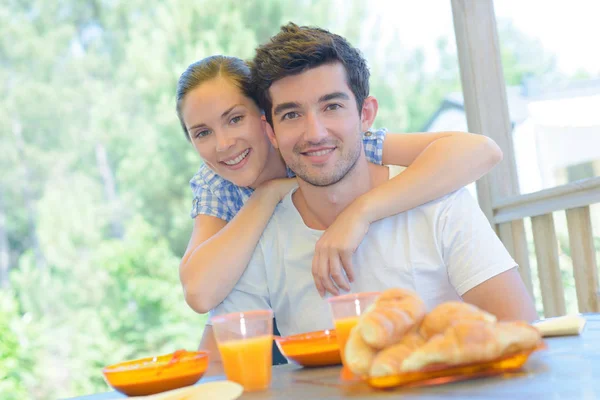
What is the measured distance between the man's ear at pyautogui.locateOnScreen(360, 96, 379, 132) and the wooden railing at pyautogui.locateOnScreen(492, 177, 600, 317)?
2.29ft

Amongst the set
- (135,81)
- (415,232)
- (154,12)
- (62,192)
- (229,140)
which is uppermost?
(154,12)

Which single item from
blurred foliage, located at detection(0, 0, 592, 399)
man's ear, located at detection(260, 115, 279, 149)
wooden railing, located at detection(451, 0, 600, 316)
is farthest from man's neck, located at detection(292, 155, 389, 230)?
blurred foliage, located at detection(0, 0, 592, 399)

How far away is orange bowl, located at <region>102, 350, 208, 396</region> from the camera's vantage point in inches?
40.9

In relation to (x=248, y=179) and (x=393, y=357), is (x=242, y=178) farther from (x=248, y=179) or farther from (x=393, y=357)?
(x=393, y=357)

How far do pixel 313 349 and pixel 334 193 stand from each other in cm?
64

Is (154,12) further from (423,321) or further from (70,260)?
(423,321)

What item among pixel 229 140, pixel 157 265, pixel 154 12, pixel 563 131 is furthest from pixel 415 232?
pixel 154 12

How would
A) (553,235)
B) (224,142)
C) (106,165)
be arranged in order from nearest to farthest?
(224,142), (553,235), (106,165)

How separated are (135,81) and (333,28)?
2.61m

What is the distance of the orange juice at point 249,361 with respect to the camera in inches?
38.0

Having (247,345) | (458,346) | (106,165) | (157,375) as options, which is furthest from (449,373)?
(106,165)

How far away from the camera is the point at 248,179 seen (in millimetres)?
1737

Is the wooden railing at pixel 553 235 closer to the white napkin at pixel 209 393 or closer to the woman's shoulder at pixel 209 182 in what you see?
the woman's shoulder at pixel 209 182

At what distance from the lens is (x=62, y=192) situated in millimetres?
8961
